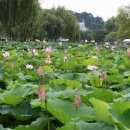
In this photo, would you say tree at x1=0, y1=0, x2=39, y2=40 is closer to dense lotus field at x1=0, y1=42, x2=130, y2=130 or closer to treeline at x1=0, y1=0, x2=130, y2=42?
treeline at x1=0, y1=0, x2=130, y2=42

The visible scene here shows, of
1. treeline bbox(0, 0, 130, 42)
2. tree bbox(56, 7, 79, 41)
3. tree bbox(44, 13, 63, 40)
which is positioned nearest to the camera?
treeline bbox(0, 0, 130, 42)

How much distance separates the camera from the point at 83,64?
399 cm

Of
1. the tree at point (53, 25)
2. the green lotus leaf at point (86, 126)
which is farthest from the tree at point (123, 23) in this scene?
the green lotus leaf at point (86, 126)

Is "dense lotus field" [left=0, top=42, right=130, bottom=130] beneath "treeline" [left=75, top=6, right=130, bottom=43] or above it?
above

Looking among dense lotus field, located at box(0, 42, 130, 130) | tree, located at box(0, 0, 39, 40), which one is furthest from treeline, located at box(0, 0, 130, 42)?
dense lotus field, located at box(0, 42, 130, 130)

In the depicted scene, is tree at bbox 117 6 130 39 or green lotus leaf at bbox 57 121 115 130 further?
tree at bbox 117 6 130 39

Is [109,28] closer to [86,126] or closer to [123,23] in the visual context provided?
[123,23]

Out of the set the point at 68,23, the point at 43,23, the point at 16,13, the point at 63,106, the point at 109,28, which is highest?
the point at 16,13

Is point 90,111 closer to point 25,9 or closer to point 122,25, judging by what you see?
point 25,9

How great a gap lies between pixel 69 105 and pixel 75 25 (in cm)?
4550

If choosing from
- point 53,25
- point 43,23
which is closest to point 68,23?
point 53,25

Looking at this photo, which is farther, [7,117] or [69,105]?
[7,117]

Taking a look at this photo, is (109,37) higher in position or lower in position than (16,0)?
lower

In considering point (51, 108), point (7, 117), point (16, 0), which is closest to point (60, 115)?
point (51, 108)
